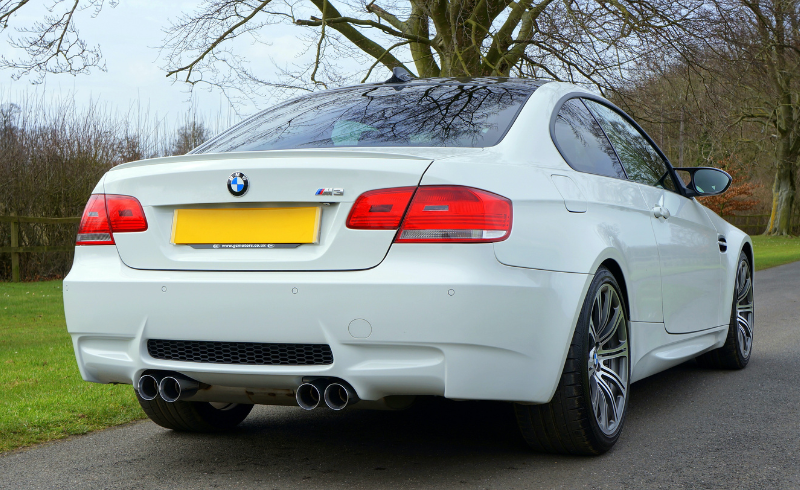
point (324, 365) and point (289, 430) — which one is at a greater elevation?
point (324, 365)

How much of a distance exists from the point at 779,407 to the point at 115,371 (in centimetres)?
334

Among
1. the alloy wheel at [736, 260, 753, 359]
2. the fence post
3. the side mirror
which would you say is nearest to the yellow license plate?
the side mirror

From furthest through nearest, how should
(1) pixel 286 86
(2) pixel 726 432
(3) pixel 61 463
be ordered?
(1) pixel 286 86 → (2) pixel 726 432 → (3) pixel 61 463

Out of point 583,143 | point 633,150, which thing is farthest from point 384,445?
point 633,150

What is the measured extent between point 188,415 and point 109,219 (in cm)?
116

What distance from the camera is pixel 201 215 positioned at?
3174 mm

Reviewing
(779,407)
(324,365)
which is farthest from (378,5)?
(324,365)

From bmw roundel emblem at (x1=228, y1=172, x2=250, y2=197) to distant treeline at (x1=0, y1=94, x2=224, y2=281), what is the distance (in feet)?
49.3

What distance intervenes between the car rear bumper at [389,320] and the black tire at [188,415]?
2.98ft

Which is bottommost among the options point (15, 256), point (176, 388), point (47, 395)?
point (15, 256)

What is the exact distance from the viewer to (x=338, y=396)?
121 inches

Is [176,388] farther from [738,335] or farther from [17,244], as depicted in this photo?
[17,244]

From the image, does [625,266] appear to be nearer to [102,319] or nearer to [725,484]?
[725,484]

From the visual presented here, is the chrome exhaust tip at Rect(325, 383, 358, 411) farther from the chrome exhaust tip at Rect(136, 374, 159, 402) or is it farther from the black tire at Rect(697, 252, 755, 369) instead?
the black tire at Rect(697, 252, 755, 369)
